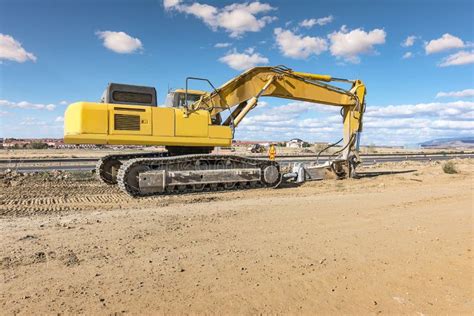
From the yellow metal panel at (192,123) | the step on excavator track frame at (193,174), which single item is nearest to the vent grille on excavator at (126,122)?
the step on excavator track frame at (193,174)

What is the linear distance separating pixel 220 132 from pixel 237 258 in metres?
7.18

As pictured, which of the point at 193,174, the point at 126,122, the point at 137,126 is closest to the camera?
the point at 126,122

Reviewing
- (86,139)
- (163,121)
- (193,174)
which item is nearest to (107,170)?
(86,139)

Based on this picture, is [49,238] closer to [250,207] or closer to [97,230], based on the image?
[97,230]

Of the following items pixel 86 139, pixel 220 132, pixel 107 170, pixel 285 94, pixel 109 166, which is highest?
pixel 285 94

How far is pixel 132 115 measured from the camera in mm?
10539

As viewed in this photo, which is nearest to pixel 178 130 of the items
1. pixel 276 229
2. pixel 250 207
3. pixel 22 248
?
pixel 250 207

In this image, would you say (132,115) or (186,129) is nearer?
(132,115)

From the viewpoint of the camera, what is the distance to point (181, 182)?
36.0 ft

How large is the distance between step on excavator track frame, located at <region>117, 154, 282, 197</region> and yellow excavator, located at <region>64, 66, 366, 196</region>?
27 mm

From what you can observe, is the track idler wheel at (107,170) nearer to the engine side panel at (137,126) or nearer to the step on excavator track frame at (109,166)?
the step on excavator track frame at (109,166)

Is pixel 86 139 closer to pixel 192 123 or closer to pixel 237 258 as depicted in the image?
pixel 192 123

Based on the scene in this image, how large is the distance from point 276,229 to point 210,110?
6.30m

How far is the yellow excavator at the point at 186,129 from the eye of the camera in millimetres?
10305
